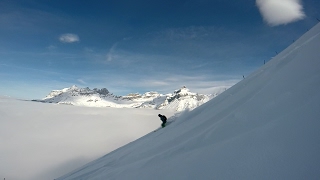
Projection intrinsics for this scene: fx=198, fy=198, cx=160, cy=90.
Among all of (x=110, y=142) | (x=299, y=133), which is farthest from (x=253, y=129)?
(x=110, y=142)

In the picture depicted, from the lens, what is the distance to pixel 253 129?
9.12ft

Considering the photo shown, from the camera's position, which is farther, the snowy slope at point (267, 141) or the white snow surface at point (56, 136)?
the white snow surface at point (56, 136)

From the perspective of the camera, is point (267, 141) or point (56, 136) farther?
point (56, 136)

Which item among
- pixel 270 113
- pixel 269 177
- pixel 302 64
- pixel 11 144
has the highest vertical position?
pixel 11 144

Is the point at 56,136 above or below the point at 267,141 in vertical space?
above

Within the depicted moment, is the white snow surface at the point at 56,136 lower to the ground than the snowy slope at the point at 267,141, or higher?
higher

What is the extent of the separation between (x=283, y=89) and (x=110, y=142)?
20895 mm

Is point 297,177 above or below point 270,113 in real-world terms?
below

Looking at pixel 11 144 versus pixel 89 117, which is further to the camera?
pixel 89 117

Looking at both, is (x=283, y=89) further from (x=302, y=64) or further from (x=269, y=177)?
(x=269, y=177)

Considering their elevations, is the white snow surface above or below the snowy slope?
above

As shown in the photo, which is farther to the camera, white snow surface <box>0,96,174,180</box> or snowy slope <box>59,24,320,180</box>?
white snow surface <box>0,96,174,180</box>

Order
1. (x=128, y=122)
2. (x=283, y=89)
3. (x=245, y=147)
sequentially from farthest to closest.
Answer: (x=128, y=122) < (x=283, y=89) < (x=245, y=147)

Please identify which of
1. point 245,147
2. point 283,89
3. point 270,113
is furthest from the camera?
point 283,89
